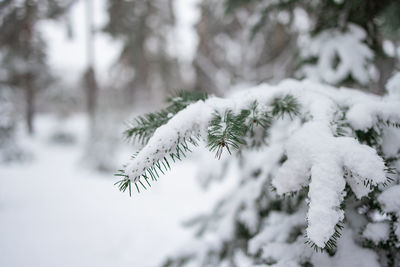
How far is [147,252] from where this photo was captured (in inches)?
167

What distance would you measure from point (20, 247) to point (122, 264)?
1486mm

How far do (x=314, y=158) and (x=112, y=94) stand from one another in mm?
14231

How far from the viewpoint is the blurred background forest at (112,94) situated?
120 inches

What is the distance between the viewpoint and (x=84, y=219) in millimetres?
4750

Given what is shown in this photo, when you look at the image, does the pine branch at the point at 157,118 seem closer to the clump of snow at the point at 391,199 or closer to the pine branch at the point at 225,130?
the pine branch at the point at 225,130

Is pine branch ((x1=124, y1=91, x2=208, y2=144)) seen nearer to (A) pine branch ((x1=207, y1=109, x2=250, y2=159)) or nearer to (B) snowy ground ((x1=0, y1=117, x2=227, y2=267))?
(A) pine branch ((x1=207, y1=109, x2=250, y2=159))

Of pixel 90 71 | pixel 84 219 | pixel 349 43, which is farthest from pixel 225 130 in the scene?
pixel 90 71

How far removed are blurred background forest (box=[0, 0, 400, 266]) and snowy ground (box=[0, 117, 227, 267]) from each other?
2 cm

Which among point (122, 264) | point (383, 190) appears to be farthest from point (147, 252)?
point (383, 190)

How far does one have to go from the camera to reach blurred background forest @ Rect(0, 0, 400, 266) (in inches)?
120

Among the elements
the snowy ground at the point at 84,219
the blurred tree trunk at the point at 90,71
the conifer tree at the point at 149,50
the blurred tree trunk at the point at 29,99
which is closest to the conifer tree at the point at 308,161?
the snowy ground at the point at 84,219

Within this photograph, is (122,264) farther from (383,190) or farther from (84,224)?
(383,190)

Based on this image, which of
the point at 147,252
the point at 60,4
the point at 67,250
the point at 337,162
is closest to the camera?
the point at 337,162

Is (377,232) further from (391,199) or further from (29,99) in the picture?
(29,99)
